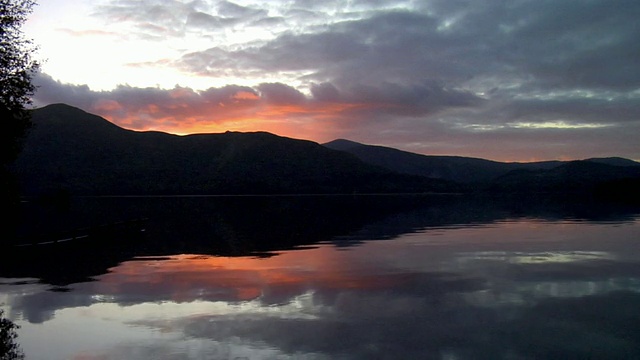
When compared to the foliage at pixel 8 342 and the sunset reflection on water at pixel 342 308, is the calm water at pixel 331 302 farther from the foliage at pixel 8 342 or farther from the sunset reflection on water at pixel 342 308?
the foliage at pixel 8 342

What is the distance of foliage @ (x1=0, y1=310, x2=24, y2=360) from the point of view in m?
13.8

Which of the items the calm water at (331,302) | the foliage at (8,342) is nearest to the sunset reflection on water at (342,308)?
the calm water at (331,302)

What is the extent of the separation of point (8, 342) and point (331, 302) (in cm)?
1093

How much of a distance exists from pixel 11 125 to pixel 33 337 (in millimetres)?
17920

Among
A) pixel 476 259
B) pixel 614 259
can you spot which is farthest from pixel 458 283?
pixel 614 259

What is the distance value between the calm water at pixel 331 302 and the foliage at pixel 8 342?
10.5 inches

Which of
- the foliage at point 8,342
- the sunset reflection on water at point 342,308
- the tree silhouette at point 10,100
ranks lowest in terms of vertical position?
the sunset reflection on water at point 342,308

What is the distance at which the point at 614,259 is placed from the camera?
103ft

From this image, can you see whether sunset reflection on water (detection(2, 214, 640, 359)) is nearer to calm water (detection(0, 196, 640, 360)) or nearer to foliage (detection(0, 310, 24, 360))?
Answer: calm water (detection(0, 196, 640, 360))

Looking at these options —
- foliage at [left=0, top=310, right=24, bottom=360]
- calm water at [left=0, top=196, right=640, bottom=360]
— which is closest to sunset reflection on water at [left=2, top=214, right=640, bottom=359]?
calm water at [left=0, top=196, right=640, bottom=360]

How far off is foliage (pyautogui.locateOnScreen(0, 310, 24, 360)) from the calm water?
10.5 inches

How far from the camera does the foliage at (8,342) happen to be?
13.8m

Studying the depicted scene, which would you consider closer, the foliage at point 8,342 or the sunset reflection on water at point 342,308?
the foliage at point 8,342

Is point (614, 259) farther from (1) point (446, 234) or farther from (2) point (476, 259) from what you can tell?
(1) point (446, 234)
